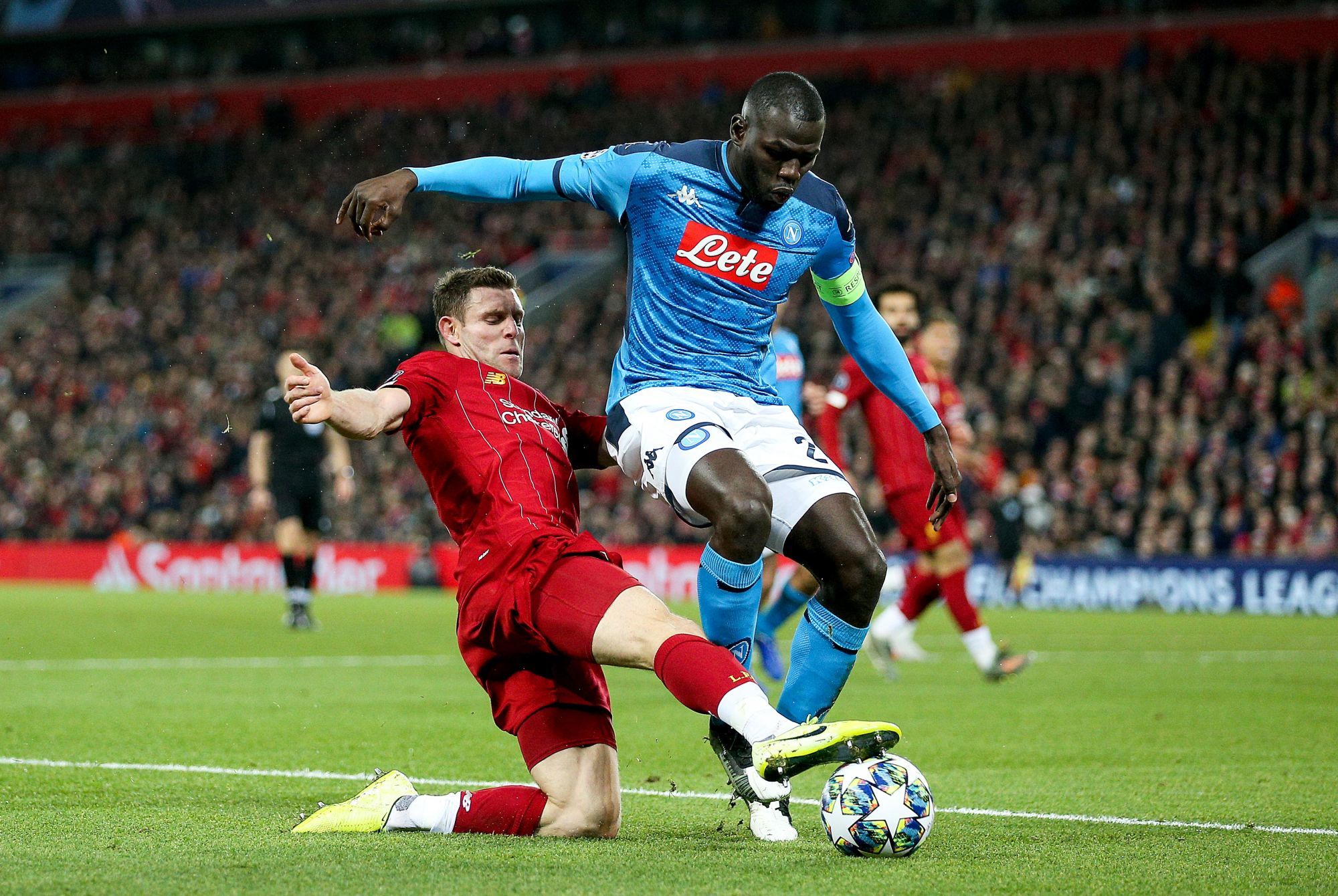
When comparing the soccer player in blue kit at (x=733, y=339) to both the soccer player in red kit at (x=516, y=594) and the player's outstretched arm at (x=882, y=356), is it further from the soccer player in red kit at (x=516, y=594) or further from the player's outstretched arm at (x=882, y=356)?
the soccer player in red kit at (x=516, y=594)

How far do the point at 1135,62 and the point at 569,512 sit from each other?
79.3 feet

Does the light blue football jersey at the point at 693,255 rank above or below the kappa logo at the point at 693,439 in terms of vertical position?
above

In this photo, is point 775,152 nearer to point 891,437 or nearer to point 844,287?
point 844,287

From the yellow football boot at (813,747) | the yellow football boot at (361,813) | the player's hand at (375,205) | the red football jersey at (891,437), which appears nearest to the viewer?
the yellow football boot at (813,747)

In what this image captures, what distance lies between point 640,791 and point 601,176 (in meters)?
2.20

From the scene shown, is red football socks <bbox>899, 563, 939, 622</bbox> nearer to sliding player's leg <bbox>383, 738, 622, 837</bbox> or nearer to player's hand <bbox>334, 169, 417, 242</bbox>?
sliding player's leg <bbox>383, 738, 622, 837</bbox>

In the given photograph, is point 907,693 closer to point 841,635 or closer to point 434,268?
point 841,635

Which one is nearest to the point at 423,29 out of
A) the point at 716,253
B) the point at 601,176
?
the point at 601,176

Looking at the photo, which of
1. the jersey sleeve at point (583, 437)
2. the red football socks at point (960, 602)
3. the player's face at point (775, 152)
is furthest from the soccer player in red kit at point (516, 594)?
the red football socks at point (960, 602)

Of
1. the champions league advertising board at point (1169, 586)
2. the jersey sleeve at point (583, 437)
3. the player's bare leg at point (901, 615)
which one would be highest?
the jersey sleeve at point (583, 437)

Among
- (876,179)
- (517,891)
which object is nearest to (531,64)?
(876,179)

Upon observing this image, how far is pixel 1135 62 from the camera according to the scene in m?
26.6

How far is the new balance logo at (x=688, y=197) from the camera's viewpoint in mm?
5105

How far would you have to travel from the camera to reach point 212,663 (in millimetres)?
11250
